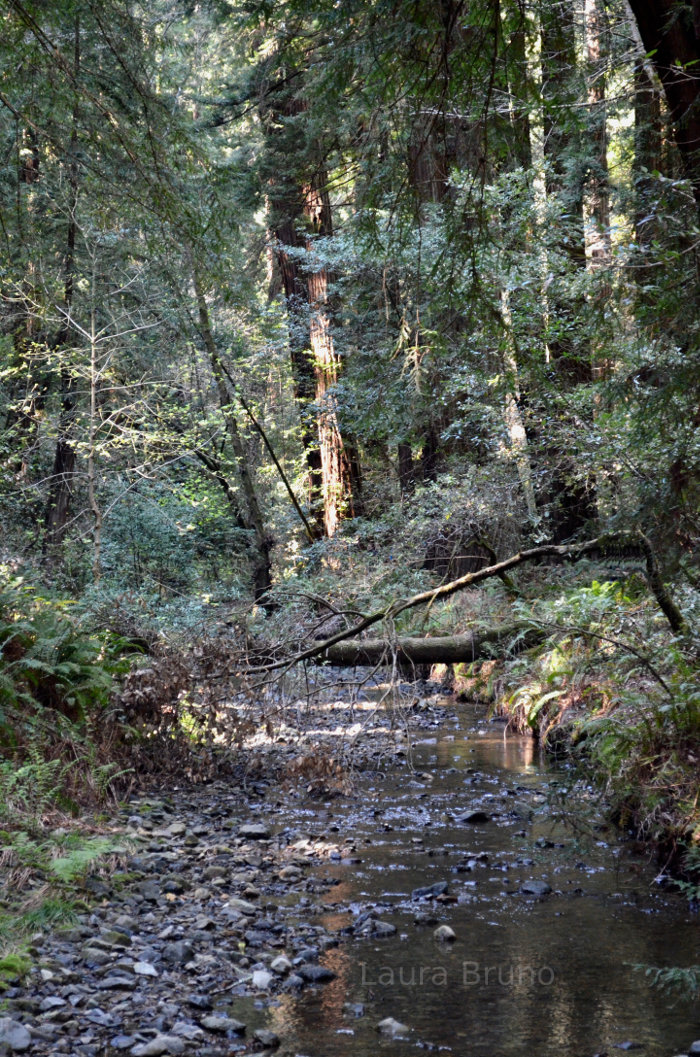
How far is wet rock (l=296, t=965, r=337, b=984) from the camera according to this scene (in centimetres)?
423

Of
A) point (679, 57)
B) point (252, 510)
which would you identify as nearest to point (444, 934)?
point (679, 57)

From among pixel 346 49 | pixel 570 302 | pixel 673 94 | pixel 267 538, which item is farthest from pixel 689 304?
pixel 267 538

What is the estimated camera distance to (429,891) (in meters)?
5.36

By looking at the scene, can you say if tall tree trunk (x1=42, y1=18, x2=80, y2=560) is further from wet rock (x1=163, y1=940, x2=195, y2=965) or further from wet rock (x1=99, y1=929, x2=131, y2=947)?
wet rock (x1=163, y1=940, x2=195, y2=965)

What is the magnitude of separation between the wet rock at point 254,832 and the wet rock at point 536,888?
6.63 ft

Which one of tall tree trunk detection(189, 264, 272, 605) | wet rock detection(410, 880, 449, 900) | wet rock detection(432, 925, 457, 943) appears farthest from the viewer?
tall tree trunk detection(189, 264, 272, 605)

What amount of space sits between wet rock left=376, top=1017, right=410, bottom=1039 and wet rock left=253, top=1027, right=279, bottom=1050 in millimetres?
458

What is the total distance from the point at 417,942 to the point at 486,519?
21.8 feet

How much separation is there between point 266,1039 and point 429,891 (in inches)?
75.9

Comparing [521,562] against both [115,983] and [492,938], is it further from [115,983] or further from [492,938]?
[115,983]

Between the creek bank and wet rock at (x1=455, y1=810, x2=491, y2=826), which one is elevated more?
the creek bank

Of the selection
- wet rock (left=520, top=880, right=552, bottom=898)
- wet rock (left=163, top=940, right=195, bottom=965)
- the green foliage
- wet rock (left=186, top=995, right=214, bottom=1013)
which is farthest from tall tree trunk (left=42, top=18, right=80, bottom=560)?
the green foliage

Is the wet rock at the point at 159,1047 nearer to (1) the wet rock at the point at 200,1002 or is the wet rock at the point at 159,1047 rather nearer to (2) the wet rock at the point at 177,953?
(1) the wet rock at the point at 200,1002

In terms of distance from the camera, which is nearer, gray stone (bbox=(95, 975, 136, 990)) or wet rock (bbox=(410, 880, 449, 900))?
gray stone (bbox=(95, 975, 136, 990))
